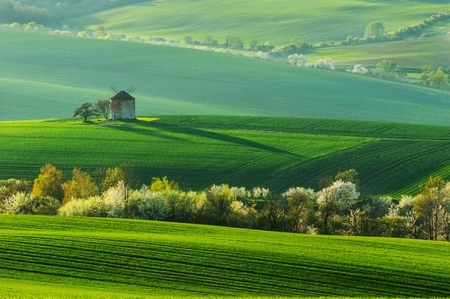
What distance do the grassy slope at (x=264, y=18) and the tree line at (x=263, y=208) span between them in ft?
340

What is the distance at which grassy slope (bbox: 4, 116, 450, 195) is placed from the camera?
63719 mm

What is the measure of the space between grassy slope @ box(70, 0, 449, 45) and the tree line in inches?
4080

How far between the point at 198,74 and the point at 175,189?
6310cm

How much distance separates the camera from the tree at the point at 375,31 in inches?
6201

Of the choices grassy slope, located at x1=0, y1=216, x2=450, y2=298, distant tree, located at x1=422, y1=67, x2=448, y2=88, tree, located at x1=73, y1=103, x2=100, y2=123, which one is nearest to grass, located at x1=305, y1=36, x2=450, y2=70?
distant tree, located at x1=422, y1=67, x2=448, y2=88

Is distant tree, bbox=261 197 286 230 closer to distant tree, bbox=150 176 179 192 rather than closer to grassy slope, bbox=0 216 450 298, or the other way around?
distant tree, bbox=150 176 179 192

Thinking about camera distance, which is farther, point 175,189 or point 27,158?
point 27,158

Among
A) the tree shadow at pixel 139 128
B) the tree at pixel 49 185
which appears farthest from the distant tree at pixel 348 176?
the tree at pixel 49 185

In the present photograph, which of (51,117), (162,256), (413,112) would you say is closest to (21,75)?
(51,117)

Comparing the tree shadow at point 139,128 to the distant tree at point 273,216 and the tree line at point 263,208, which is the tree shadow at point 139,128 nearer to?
the tree line at point 263,208

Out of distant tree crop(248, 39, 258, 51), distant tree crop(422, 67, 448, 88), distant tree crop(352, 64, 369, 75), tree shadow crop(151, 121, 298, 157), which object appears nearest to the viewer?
tree shadow crop(151, 121, 298, 157)

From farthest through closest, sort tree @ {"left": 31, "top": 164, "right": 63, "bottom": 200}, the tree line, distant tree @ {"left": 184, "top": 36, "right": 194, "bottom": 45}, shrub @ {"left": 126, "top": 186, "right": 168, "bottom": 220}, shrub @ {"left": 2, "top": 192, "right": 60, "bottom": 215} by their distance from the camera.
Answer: distant tree @ {"left": 184, "top": 36, "right": 194, "bottom": 45} → tree @ {"left": 31, "top": 164, "right": 63, "bottom": 200} → shrub @ {"left": 2, "top": 192, "right": 60, "bottom": 215} → shrub @ {"left": 126, "top": 186, "right": 168, "bottom": 220} → the tree line

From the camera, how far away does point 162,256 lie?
3597 centimetres

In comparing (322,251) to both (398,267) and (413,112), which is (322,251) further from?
(413,112)
